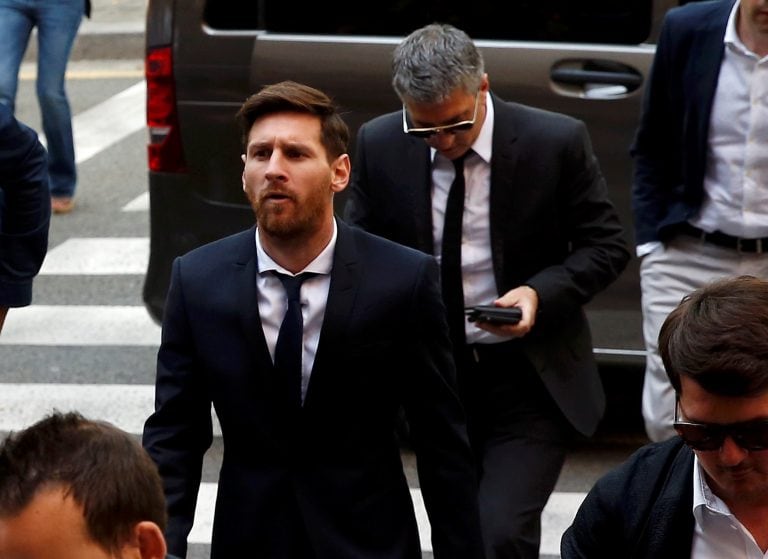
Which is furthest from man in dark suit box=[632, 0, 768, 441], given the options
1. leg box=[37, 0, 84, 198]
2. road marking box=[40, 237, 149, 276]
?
leg box=[37, 0, 84, 198]

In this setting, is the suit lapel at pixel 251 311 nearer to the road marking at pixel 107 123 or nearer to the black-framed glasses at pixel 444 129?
the black-framed glasses at pixel 444 129

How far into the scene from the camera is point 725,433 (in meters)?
2.93

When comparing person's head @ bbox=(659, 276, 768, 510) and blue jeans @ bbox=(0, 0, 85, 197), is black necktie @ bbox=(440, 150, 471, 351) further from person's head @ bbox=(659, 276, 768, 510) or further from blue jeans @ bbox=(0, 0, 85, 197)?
blue jeans @ bbox=(0, 0, 85, 197)

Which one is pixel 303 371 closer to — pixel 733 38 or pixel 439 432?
pixel 439 432

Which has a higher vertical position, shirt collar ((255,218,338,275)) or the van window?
shirt collar ((255,218,338,275))

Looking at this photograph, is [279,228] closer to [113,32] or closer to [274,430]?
[274,430]

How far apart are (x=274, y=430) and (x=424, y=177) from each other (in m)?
1.22

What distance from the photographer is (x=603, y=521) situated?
3.09 metres

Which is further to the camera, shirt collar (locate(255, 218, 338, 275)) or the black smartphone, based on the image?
the black smartphone

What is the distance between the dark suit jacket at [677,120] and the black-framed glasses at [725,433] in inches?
93.0

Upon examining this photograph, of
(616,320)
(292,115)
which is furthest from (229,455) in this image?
(616,320)

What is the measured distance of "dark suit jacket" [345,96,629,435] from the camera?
4.85m

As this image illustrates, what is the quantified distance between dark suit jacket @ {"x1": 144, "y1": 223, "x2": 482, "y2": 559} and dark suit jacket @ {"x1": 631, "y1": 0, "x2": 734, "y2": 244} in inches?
58.7

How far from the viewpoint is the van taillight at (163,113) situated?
6.87 meters
